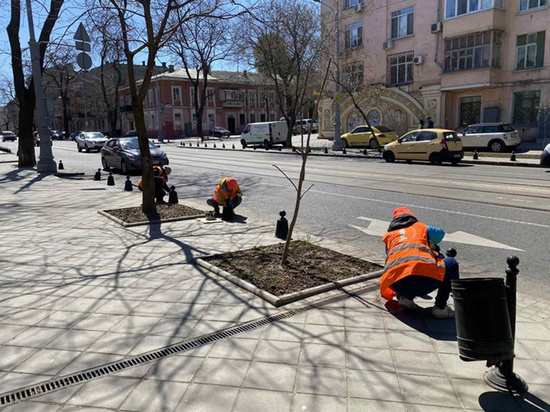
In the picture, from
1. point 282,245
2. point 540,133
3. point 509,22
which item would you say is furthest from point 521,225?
point 509,22

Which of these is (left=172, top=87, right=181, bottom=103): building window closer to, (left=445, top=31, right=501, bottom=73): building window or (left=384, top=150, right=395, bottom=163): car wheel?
(left=445, top=31, right=501, bottom=73): building window

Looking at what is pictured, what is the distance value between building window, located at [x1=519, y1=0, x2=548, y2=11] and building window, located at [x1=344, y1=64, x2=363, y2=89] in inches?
433

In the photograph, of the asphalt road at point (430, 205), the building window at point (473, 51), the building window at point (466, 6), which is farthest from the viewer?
the building window at point (473, 51)

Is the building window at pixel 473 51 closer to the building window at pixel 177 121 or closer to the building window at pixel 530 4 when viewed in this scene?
the building window at pixel 530 4

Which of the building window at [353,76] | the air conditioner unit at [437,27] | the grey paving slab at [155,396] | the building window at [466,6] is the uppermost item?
the building window at [466,6]

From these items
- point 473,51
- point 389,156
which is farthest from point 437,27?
point 389,156

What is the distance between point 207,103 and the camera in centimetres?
6712

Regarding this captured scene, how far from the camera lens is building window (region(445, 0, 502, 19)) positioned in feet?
90.3

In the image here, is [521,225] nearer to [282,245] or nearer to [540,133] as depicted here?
[282,245]

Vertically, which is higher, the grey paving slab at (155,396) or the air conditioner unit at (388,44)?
the air conditioner unit at (388,44)

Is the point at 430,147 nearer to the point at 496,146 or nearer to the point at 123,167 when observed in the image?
the point at 496,146

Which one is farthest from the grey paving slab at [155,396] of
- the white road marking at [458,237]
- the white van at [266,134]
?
the white van at [266,134]

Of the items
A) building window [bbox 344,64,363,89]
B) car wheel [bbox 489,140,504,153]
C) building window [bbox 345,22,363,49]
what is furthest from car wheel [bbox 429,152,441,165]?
building window [bbox 345,22,363,49]

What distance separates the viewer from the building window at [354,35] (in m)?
36.9
